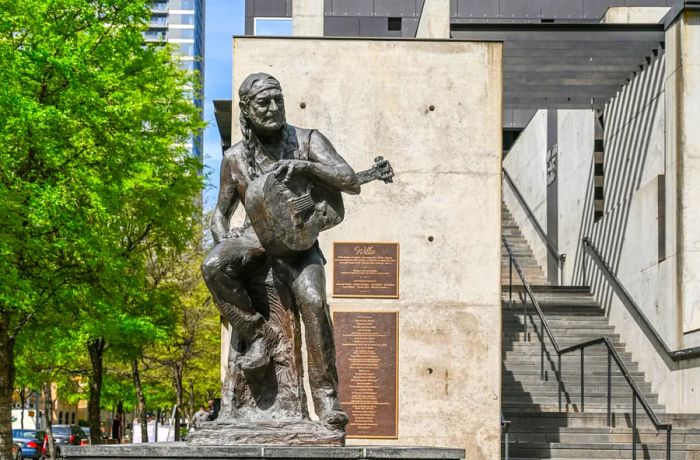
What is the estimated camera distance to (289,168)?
7641 mm

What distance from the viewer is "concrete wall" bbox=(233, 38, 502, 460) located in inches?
596

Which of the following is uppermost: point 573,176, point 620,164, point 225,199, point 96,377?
point 573,176

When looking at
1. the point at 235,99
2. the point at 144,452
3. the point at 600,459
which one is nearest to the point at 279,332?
the point at 144,452

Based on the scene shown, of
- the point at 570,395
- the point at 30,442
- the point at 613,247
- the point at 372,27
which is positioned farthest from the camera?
the point at 372,27

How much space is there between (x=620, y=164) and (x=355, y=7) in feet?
59.0

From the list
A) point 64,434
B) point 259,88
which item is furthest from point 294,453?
point 64,434

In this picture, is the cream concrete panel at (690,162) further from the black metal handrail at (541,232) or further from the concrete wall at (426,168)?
the black metal handrail at (541,232)

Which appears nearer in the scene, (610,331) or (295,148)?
(295,148)

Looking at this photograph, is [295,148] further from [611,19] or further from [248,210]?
[611,19]

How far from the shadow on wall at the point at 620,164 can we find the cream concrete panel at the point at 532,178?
165 inches

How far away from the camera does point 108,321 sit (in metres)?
21.5

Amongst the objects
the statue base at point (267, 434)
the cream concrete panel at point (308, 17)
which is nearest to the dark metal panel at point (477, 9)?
the cream concrete panel at point (308, 17)

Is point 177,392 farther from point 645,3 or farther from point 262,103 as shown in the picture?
point 262,103

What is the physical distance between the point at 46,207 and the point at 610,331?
986cm
